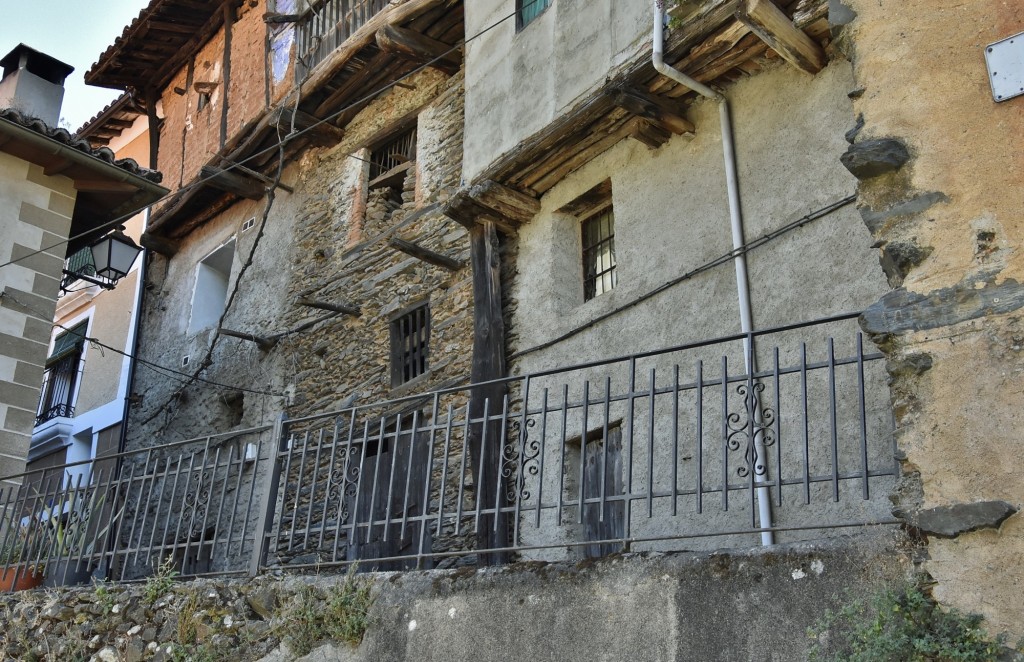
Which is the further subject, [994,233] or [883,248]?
[883,248]

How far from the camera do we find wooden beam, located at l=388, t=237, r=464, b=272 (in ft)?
33.4

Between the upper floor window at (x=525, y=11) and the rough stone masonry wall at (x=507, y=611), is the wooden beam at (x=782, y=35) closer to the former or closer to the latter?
the upper floor window at (x=525, y=11)

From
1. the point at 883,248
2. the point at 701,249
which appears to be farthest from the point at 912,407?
the point at 701,249

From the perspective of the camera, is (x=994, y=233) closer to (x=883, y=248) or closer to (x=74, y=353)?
(x=883, y=248)

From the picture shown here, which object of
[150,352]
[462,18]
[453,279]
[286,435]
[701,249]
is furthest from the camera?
[150,352]

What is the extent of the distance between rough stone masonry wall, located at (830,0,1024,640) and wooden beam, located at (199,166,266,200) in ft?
36.8

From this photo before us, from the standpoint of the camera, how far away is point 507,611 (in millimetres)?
4730

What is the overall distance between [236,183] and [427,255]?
195 inches

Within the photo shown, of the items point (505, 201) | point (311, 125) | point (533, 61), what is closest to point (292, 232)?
point (311, 125)

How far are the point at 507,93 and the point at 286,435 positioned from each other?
4.22 meters

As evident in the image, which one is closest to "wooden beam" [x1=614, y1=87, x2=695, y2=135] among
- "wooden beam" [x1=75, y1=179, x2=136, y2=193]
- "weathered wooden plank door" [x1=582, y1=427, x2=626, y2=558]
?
"weathered wooden plank door" [x1=582, y1=427, x2=626, y2=558]

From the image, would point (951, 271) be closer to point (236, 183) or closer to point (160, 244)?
point (236, 183)

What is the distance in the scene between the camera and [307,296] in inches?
486

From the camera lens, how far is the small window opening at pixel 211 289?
48.9 feet
